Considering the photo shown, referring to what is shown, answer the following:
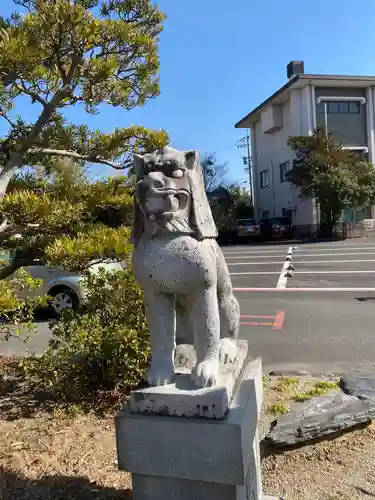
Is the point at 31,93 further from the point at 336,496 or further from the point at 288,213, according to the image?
the point at 288,213

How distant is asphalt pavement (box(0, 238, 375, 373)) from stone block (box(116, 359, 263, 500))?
8.93 ft

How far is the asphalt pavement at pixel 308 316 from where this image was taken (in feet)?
15.4

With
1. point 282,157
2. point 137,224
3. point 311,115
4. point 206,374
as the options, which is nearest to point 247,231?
point 282,157

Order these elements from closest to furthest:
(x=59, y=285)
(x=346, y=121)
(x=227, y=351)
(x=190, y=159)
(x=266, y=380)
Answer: (x=190, y=159) → (x=227, y=351) → (x=266, y=380) → (x=59, y=285) → (x=346, y=121)

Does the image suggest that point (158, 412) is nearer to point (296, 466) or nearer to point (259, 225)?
point (296, 466)

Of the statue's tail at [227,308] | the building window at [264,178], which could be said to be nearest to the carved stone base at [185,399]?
the statue's tail at [227,308]

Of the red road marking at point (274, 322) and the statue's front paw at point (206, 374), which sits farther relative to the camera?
the red road marking at point (274, 322)

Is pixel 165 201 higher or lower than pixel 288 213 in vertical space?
lower

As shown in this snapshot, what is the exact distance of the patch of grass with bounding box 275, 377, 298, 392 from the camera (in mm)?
3791

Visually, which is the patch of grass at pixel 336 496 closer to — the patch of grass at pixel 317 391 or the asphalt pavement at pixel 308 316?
the patch of grass at pixel 317 391

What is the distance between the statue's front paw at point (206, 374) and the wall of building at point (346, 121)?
21.6m

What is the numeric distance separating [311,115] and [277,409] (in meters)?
20.0

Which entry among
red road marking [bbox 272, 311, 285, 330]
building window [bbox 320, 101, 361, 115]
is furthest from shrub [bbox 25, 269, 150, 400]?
building window [bbox 320, 101, 361, 115]

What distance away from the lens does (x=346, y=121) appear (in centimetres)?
2183
